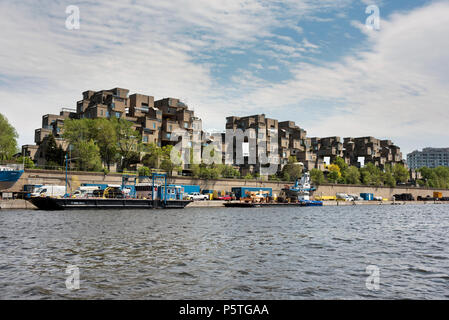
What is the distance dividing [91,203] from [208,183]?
38831 millimetres

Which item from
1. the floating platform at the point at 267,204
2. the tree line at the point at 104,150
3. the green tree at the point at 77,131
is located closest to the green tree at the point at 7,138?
the tree line at the point at 104,150

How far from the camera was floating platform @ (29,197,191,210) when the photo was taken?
178 feet

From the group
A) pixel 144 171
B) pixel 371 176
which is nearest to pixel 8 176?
pixel 144 171

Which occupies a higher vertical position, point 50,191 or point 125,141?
point 125,141

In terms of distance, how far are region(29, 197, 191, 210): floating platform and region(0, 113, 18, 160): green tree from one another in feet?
85.0

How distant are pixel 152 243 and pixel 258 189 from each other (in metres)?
75.9

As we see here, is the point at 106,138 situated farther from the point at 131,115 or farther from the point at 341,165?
the point at 341,165

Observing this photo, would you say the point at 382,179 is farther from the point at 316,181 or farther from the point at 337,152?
the point at 316,181

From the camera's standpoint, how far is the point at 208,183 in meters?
92.5

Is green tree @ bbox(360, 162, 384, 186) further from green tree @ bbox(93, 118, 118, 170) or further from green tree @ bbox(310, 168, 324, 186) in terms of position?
green tree @ bbox(93, 118, 118, 170)

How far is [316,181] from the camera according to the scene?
120 meters

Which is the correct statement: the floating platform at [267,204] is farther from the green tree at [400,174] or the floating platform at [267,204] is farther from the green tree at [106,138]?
the green tree at [400,174]
